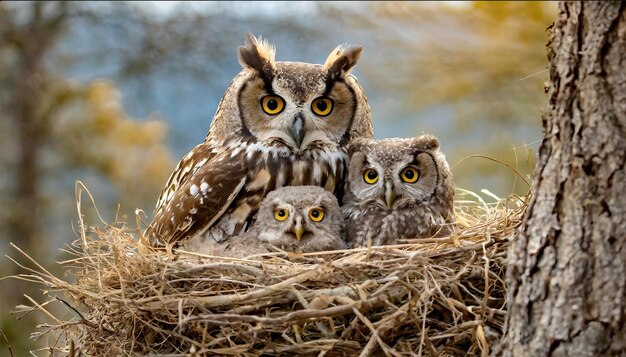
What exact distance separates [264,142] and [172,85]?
478 centimetres

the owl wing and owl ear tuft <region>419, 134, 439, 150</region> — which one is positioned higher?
owl ear tuft <region>419, 134, 439, 150</region>

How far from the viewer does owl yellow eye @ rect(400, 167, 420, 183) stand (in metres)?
3.01

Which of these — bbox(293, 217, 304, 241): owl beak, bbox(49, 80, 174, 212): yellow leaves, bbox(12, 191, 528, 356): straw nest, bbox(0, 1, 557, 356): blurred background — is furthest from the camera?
bbox(49, 80, 174, 212): yellow leaves

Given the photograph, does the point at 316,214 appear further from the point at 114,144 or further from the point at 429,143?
the point at 114,144

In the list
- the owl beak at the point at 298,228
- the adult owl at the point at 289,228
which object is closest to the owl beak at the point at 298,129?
the adult owl at the point at 289,228

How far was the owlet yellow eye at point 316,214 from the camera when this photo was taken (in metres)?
2.87

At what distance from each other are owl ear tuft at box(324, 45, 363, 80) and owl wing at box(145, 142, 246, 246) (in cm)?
49

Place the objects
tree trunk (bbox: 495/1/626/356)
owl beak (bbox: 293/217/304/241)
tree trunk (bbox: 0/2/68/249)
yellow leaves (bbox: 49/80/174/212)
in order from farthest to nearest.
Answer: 1. tree trunk (bbox: 0/2/68/249)
2. yellow leaves (bbox: 49/80/174/212)
3. owl beak (bbox: 293/217/304/241)
4. tree trunk (bbox: 495/1/626/356)

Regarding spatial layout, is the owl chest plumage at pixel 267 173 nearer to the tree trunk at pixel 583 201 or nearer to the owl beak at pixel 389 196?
the owl beak at pixel 389 196

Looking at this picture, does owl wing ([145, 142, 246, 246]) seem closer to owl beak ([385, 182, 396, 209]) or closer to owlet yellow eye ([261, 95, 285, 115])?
owlet yellow eye ([261, 95, 285, 115])

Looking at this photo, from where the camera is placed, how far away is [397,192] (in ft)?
9.76

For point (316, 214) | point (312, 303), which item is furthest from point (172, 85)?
point (312, 303)

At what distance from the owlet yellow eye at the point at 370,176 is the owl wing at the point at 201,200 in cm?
45

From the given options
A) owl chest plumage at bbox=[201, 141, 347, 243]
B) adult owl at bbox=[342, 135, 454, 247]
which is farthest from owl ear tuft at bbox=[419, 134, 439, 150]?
owl chest plumage at bbox=[201, 141, 347, 243]
